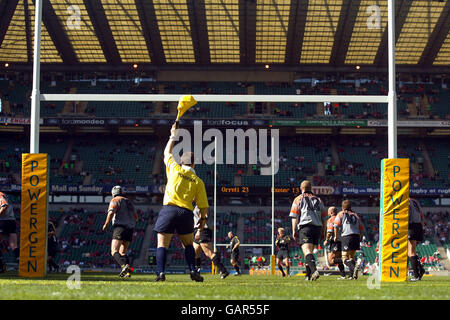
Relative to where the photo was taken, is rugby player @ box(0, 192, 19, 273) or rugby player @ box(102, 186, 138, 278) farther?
rugby player @ box(102, 186, 138, 278)

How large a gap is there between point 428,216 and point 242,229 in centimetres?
1278

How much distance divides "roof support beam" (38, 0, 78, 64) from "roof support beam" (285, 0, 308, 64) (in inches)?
606

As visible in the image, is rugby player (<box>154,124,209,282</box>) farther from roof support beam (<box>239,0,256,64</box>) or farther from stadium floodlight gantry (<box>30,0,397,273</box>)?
roof support beam (<box>239,0,256,64</box>)

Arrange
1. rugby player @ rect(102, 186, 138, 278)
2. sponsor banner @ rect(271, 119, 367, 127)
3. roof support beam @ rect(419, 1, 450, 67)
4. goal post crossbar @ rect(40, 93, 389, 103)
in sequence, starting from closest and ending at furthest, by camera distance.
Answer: goal post crossbar @ rect(40, 93, 389, 103), rugby player @ rect(102, 186, 138, 278), roof support beam @ rect(419, 1, 450, 67), sponsor banner @ rect(271, 119, 367, 127)

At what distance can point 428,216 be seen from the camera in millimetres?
43656

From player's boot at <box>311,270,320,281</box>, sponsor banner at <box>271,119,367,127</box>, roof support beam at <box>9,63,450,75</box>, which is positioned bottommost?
player's boot at <box>311,270,320,281</box>

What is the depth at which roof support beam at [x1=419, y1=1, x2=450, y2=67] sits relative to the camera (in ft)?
137

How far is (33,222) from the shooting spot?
442 inches

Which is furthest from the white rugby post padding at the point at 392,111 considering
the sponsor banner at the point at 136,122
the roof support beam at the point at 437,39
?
the sponsor banner at the point at 136,122

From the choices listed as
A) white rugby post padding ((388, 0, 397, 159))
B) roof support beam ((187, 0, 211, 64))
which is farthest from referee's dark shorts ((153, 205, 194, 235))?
roof support beam ((187, 0, 211, 64))

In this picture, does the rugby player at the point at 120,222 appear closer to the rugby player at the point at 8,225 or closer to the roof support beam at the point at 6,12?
the rugby player at the point at 8,225

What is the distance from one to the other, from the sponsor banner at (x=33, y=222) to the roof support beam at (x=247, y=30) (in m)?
31.5

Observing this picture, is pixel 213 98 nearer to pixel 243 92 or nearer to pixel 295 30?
pixel 295 30

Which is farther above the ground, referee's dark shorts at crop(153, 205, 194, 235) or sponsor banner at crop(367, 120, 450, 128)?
sponsor banner at crop(367, 120, 450, 128)
